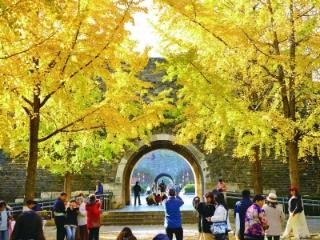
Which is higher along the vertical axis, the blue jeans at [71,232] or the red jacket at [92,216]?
the red jacket at [92,216]

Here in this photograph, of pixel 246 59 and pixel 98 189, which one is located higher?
pixel 246 59

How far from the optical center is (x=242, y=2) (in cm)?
1027

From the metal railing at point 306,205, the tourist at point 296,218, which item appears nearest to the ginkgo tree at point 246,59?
the tourist at point 296,218

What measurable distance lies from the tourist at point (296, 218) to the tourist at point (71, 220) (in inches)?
193

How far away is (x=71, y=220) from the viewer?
32.0 ft

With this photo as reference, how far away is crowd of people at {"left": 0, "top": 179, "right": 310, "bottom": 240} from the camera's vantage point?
5910mm

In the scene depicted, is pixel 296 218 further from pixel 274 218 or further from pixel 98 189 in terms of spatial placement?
pixel 98 189

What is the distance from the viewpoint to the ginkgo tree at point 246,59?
8695 millimetres

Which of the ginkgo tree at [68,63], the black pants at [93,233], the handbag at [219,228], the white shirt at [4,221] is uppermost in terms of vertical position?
the ginkgo tree at [68,63]

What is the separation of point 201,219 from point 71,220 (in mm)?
3083

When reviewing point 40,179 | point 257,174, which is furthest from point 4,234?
point 40,179

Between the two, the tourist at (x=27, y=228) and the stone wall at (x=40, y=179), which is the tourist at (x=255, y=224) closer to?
the tourist at (x=27, y=228)

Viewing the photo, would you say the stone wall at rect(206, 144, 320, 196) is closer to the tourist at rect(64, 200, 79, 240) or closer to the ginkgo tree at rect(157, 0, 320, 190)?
the ginkgo tree at rect(157, 0, 320, 190)

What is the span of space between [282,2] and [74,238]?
6.96 metres
